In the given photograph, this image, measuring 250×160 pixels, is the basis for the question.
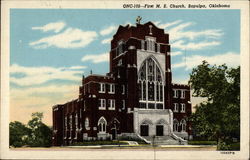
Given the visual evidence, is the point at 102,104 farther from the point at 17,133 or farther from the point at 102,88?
the point at 17,133

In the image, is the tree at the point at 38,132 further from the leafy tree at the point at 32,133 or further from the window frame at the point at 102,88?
the window frame at the point at 102,88

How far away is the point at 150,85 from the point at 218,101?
1.94 m

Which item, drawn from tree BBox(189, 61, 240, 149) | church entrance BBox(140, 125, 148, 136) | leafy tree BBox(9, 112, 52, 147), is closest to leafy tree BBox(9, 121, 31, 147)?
leafy tree BBox(9, 112, 52, 147)

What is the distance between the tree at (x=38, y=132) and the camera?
37.3 ft

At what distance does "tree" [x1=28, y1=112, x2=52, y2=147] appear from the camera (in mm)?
11359

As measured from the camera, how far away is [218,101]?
456 inches

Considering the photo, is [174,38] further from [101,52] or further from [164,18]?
[101,52]

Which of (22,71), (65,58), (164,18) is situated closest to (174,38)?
(164,18)

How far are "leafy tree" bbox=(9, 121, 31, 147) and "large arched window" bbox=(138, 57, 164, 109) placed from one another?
125 inches

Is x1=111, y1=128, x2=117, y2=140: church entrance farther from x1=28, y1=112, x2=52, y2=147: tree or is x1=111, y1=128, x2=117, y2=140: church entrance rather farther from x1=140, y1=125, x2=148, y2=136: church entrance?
x1=28, y1=112, x2=52, y2=147: tree

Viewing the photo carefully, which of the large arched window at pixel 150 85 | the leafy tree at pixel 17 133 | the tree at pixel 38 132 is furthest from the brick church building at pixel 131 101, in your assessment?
the leafy tree at pixel 17 133

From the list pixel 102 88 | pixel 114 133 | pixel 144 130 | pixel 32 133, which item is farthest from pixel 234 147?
pixel 32 133

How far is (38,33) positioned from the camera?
37.1 ft

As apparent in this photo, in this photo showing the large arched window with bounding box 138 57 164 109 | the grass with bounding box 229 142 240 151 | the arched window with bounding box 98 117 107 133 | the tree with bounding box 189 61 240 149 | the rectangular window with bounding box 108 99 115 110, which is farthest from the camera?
the large arched window with bounding box 138 57 164 109
